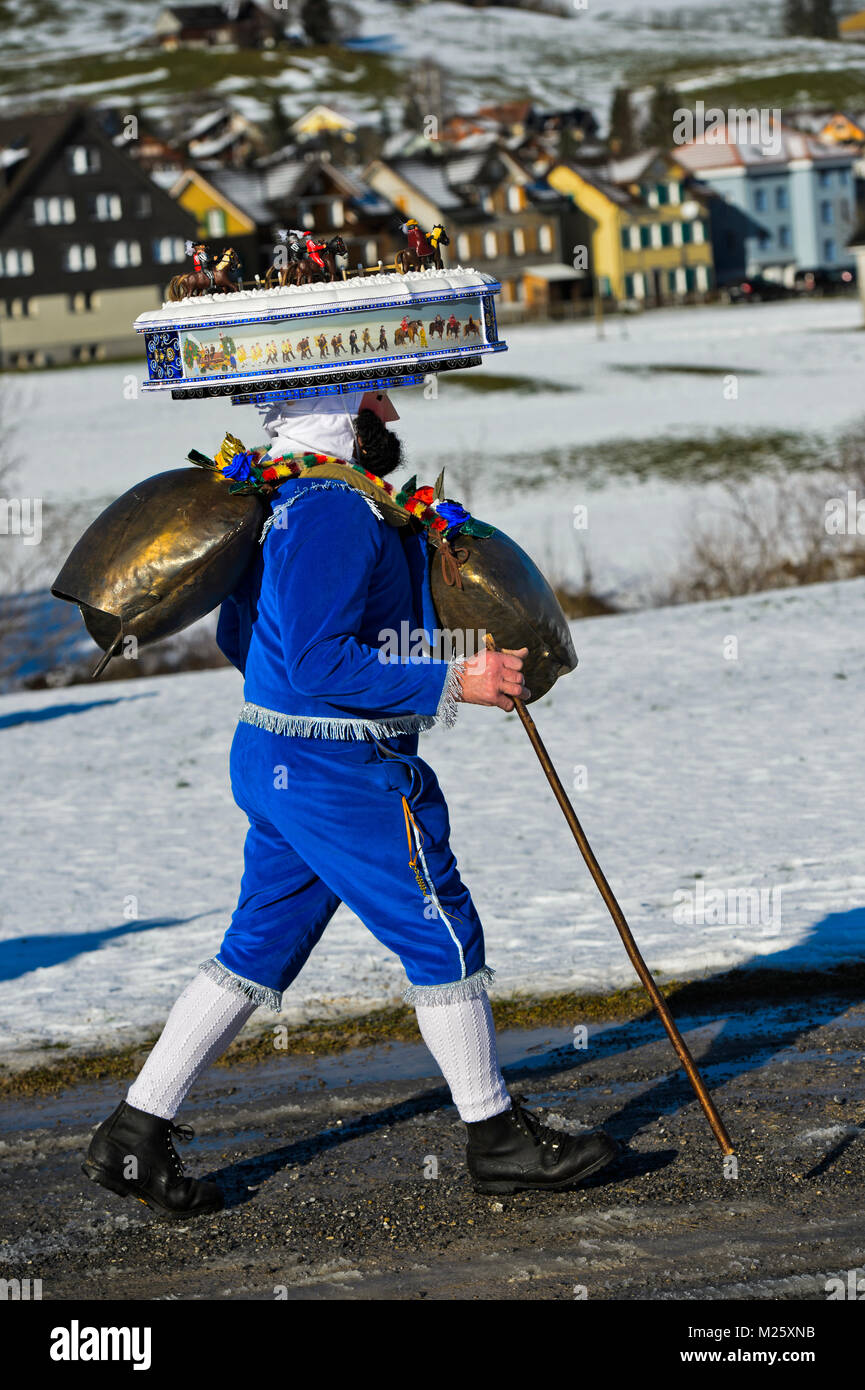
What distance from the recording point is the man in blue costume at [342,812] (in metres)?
3.97

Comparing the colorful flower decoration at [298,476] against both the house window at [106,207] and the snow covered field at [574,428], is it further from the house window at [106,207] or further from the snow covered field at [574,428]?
the house window at [106,207]

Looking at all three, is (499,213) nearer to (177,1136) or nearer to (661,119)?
(661,119)

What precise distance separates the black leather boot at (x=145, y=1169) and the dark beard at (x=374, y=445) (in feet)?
5.41

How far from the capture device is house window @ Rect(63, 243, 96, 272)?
75.8m

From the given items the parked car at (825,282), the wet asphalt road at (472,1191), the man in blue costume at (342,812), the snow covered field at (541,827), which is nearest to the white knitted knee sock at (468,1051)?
the man in blue costume at (342,812)

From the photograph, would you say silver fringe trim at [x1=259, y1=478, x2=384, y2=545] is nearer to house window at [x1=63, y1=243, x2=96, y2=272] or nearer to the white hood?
the white hood

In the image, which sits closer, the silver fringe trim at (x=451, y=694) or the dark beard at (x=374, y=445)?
the silver fringe trim at (x=451, y=694)

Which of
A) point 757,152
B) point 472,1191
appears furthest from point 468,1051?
point 757,152

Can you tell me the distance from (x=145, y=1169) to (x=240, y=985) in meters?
0.49

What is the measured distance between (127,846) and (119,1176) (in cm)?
432

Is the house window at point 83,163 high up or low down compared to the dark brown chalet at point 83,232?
up

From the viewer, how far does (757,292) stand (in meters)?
72.1

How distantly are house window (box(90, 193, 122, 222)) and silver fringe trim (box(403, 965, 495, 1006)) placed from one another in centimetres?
7688
